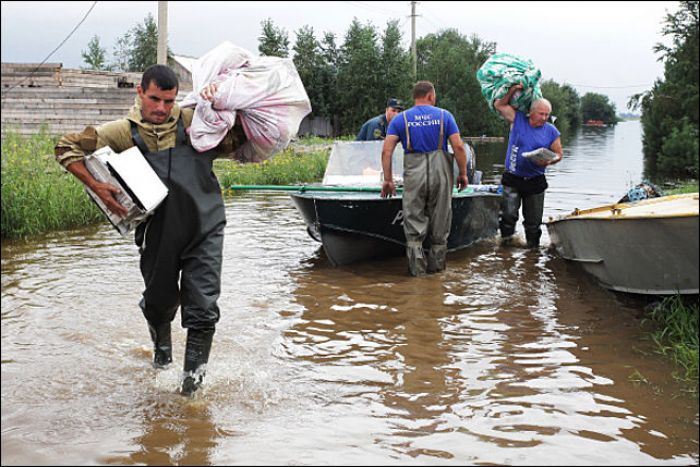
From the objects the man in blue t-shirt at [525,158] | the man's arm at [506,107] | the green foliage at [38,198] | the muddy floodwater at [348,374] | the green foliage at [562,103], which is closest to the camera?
the muddy floodwater at [348,374]

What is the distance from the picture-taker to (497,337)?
6.23m

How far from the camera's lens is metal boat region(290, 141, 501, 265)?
866cm

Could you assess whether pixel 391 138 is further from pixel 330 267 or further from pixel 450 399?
pixel 450 399

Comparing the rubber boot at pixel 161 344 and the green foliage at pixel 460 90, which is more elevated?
the green foliage at pixel 460 90

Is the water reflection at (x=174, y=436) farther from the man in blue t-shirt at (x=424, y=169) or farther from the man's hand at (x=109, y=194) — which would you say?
the man in blue t-shirt at (x=424, y=169)

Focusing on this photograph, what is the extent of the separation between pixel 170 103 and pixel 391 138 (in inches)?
165

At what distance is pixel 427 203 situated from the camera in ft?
28.0

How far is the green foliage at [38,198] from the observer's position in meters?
9.71

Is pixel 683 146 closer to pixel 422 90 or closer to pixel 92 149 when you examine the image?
pixel 92 149

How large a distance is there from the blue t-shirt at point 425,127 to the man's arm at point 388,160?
0.40ft

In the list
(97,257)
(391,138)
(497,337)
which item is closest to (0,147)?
(497,337)

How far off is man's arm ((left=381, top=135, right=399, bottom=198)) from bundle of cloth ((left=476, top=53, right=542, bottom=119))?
186 centimetres

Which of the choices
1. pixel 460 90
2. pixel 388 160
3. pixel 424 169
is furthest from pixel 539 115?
pixel 460 90

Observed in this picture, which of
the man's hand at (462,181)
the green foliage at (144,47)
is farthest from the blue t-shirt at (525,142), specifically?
the green foliage at (144,47)
